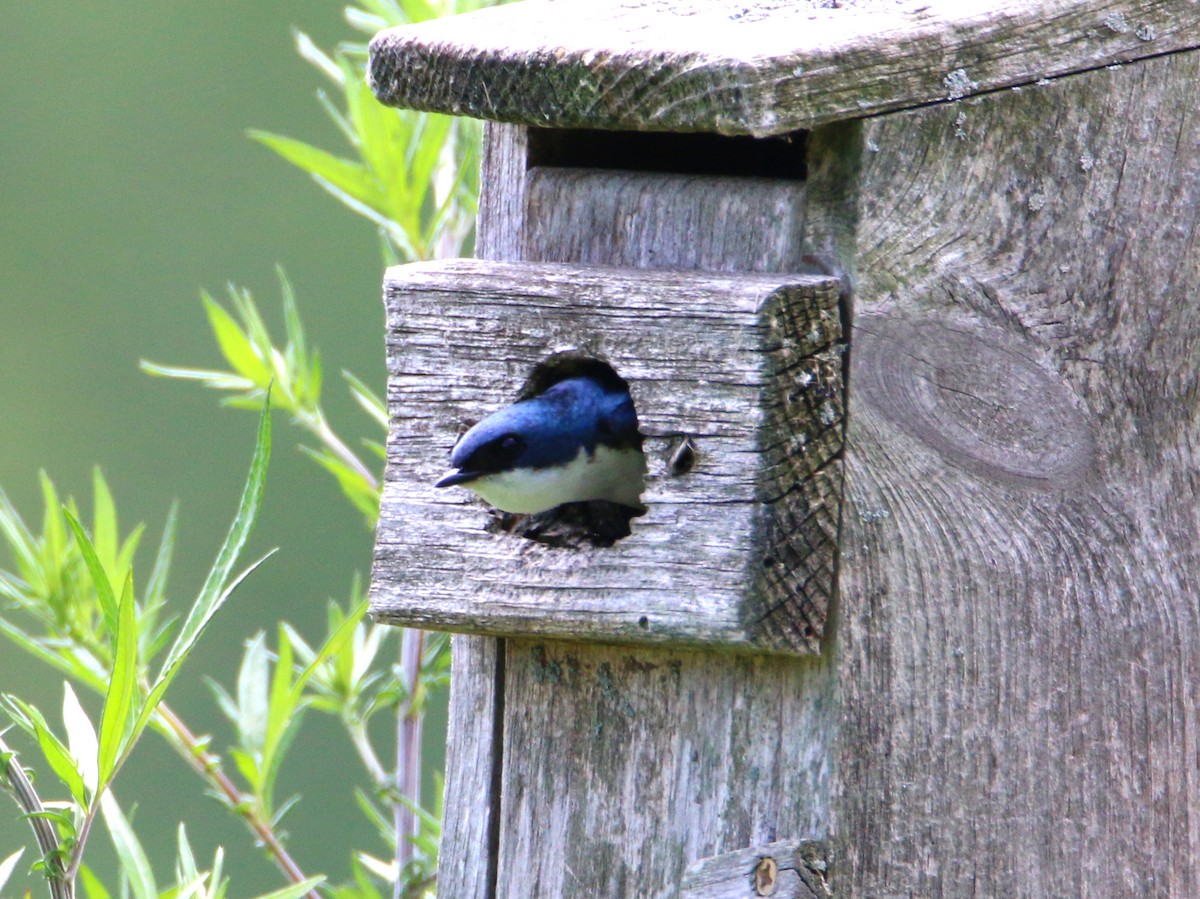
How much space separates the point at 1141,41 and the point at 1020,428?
0.37 m

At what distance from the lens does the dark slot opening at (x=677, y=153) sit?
67.1 inches

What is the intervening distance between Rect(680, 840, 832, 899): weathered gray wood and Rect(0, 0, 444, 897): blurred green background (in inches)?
→ 177

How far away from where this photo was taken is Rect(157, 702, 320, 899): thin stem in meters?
1.88

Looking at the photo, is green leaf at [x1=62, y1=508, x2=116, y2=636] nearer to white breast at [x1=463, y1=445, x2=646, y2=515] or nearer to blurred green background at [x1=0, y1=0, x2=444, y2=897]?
white breast at [x1=463, y1=445, x2=646, y2=515]

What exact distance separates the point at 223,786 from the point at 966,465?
1020mm

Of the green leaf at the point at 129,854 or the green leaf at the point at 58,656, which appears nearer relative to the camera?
the green leaf at the point at 129,854

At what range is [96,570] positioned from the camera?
1432mm

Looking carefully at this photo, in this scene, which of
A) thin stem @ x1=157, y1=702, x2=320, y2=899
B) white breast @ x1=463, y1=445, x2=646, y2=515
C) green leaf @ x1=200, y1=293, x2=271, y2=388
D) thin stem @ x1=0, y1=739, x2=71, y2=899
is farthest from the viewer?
green leaf @ x1=200, y1=293, x2=271, y2=388

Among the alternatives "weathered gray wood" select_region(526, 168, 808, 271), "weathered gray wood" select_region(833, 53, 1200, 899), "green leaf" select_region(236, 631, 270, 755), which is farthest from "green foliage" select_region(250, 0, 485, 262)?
"weathered gray wood" select_region(833, 53, 1200, 899)

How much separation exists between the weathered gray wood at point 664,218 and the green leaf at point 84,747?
0.64m

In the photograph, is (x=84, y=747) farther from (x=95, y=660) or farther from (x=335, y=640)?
(x=95, y=660)

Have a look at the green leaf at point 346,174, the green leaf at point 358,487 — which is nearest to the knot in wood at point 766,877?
the green leaf at point 358,487

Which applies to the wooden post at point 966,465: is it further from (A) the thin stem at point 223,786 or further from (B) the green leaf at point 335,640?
(A) the thin stem at point 223,786

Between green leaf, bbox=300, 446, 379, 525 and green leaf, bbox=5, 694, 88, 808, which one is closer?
green leaf, bbox=5, 694, 88, 808
